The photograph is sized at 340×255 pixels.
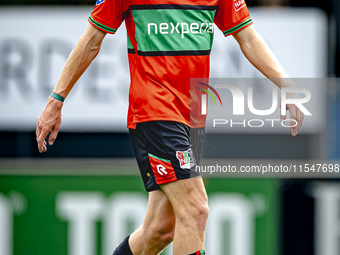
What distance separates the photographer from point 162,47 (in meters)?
2.96

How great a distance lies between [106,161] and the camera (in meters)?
7.03

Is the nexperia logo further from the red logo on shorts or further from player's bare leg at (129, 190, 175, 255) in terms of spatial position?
player's bare leg at (129, 190, 175, 255)

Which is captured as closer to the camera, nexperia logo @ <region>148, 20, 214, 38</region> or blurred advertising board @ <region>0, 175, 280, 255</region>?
nexperia logo @ <region>148, 20, 214, 38</region>

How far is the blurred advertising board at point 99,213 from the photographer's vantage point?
18.1 feet

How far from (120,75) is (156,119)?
15.7 feet

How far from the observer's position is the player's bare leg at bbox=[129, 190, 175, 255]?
3.07 m

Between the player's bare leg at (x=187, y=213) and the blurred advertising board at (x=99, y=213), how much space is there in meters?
2.66

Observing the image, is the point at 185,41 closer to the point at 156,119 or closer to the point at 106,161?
the point at 156,119

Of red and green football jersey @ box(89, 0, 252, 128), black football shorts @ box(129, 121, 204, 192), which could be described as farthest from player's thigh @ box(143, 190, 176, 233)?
red and green football jersey @ box(89, 0, 252, 128)

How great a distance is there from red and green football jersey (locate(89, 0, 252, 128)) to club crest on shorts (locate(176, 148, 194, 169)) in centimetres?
18

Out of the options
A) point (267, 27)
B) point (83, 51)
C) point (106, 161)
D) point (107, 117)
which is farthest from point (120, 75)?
point (83, 51)

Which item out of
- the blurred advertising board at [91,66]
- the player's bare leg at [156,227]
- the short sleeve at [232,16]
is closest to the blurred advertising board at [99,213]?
the blurred advertising board at [91,66]

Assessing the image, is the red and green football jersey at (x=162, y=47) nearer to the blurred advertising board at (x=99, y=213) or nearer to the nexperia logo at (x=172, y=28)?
the nexperia logo at (x=172, y=28)

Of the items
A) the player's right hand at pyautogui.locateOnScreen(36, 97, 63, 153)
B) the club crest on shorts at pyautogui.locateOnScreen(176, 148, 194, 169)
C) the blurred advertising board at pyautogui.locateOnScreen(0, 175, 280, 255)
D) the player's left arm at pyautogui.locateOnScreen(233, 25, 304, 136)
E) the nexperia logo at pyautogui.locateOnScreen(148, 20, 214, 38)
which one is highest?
the nexperia logo at pyautogui.locateOnScreen(148, 20, 214, 38)
